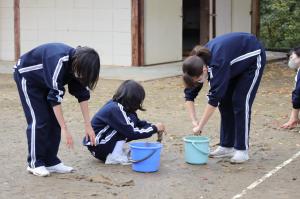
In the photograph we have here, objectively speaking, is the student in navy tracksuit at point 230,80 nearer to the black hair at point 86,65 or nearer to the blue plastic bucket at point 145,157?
the blue plastic bucket at point 145,157

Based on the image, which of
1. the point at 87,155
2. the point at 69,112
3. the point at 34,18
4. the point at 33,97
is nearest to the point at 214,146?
the point at 87,155

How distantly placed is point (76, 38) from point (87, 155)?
9.74 meters

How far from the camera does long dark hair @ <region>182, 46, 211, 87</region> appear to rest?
5.05 metres

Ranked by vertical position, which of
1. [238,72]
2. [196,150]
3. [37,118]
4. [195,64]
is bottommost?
[196,150]

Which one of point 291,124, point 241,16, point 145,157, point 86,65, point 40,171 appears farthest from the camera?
point 241,16

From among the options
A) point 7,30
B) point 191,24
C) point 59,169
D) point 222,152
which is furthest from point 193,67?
point 191,24

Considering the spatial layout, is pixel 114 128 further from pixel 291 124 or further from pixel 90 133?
pixel 291 124

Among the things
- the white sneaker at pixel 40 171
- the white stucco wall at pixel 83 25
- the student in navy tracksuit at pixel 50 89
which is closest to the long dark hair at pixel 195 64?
the student in navy tracksuit at pixel 50 89

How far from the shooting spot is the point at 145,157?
527 centimetres

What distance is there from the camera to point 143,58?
14.7 metres

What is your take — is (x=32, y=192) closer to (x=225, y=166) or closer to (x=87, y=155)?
(x=87, y=155)

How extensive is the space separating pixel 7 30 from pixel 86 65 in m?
12.3

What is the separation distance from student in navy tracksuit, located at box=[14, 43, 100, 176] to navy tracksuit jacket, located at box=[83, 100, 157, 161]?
0.39 metres

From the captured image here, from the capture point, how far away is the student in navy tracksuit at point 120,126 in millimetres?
5457
